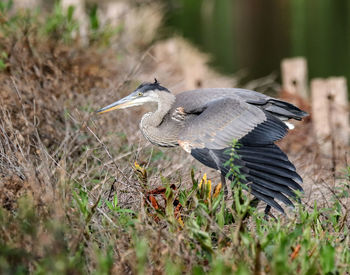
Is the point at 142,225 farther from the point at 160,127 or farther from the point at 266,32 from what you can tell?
the point at 266,32

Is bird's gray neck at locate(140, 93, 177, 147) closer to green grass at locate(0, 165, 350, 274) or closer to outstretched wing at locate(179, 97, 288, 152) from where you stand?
outstretched wing at locate(179, 97, 288, 152)

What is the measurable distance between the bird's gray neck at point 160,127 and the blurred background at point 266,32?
10192 millimetres

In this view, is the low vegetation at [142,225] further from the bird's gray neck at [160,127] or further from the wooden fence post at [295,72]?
the wooden fence post at [295,72]

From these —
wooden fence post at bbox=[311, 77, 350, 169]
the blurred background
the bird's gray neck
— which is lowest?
the blurred background

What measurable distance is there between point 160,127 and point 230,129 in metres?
0.73

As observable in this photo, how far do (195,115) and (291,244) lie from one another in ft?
6.29

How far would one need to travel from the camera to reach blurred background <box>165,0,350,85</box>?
18.3m

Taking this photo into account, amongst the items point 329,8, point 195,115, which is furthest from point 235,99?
point 329,8

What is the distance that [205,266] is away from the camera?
3.70 metres

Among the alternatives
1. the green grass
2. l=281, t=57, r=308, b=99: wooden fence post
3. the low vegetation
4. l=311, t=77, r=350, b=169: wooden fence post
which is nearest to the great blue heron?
the low vegetation

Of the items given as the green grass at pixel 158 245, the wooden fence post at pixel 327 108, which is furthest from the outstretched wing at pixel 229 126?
the wooden fence post at pixel 327 108

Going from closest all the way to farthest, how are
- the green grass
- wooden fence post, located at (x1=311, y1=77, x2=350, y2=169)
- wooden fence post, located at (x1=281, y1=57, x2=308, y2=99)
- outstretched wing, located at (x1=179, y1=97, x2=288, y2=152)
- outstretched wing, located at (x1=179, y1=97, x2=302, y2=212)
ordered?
1. the green grass
2. outstretched wing, located at (x1=179, y1=97, x2=302, y2=212)
3. outstretched wing, located at (x1=179, y1=97, x2=288, y2=152)
4. wooden fence post, located at (x1=311, y1=77, x2=350, y2=169)
5. wooden fence post, located at (x1=281, y1=57, x2=308, y2=99)

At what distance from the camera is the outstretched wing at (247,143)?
185 inches

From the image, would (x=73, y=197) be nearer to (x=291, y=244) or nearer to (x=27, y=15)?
(x=291, y=244)
